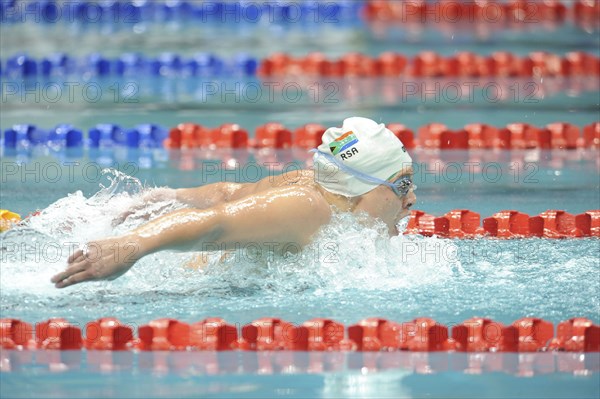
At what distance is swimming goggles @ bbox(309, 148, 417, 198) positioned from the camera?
371cm

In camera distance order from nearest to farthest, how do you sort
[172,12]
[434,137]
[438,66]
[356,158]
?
[356,158], [434,137], [438,66], [172,12]

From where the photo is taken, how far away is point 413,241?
162 inches

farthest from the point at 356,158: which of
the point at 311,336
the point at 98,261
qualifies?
the point at 98,261

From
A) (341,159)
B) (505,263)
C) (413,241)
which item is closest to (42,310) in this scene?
(341,159)

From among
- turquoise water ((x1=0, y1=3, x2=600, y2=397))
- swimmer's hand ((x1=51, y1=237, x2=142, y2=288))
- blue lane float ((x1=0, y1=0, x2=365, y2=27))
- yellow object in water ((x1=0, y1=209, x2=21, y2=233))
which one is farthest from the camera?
blue lane float ((x1=0, y1=0, x2=365, y2=27))

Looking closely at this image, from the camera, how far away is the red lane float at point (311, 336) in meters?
3.23

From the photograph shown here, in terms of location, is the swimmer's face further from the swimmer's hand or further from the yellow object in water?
the yellow object in water

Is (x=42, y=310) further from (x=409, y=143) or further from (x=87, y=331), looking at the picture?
(x=409, y=143)

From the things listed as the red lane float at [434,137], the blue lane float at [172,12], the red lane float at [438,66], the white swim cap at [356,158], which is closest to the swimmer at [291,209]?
the white swim cap at [356,158]

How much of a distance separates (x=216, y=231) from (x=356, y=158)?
593mm

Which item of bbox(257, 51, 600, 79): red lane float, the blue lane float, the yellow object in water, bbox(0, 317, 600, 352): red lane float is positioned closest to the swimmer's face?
bbox(0, 317, 600, 352): red lane float

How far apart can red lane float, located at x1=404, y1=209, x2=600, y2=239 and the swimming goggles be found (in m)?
0.75

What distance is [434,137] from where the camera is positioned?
6301mm

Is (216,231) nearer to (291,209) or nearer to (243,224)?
(243,224)
